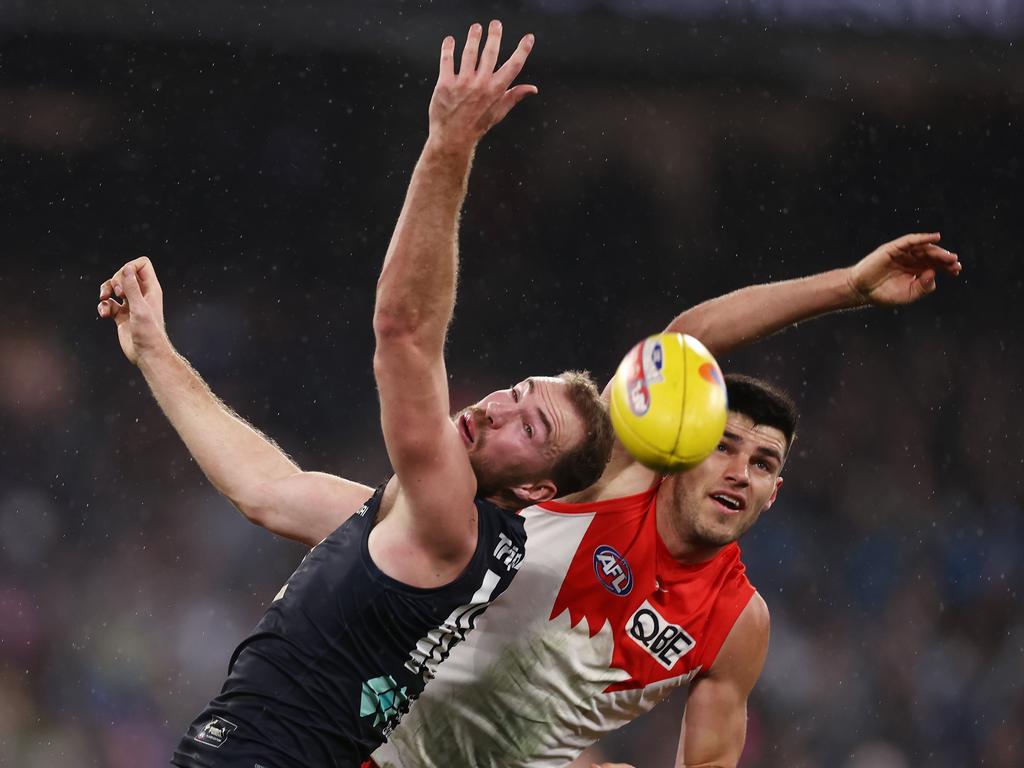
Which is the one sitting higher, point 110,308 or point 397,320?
point 110,308

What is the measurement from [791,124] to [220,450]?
7047mm

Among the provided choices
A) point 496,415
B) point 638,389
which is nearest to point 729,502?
point 496,415

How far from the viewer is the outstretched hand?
3893mm

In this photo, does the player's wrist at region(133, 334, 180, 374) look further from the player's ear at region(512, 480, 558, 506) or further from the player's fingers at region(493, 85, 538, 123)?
the player's fingers at region(493, 85, 538, 123)

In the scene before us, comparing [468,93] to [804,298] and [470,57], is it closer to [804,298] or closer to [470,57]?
[470,57]

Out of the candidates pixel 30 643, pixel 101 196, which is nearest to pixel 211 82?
pixel 101 196

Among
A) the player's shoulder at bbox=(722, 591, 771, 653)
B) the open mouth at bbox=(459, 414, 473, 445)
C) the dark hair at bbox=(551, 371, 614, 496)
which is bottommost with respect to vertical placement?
the player's shoulder at bbox=(722, 591, 771, 653)

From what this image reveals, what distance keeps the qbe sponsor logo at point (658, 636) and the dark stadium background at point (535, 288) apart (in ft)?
13.8

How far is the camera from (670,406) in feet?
9.65

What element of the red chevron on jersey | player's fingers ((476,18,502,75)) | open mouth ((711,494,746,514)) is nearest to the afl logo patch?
the red chevron on jersey

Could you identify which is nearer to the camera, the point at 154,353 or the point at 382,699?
the point at 382,699

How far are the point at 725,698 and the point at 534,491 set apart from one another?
4.10 ft

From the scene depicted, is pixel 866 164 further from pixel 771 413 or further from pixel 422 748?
pixel 422 748

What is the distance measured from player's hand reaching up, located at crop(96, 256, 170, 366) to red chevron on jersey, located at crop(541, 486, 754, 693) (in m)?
1.32
